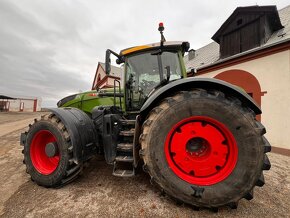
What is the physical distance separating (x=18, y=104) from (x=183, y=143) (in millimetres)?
40281

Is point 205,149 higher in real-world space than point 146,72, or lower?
lower

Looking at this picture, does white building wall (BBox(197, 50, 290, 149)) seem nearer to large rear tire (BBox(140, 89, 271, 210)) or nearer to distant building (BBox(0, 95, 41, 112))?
large rear tire (BBox(140, 89, 271, 210))

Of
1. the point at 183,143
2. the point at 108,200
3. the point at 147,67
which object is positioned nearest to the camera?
the point at 183,143

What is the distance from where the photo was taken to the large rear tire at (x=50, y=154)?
7.14ft

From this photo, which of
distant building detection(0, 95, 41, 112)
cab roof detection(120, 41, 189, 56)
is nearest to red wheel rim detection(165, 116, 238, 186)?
cab roof detection(120, 41, 189, 56)

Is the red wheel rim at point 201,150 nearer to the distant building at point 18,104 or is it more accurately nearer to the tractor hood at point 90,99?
the tractor hood at point 90,99

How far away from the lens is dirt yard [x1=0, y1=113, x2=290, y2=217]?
1.74 m

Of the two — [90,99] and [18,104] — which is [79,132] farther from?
[18,104]

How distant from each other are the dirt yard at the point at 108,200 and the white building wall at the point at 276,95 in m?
3.51

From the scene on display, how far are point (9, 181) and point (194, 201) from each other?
279 centimetres

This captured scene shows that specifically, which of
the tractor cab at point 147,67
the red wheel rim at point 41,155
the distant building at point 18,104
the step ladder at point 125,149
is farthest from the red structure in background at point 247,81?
the distant building at point 18,104

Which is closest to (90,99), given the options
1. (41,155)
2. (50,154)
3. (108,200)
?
(41,155)

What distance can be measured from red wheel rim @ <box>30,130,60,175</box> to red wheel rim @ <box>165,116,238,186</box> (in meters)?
1.78

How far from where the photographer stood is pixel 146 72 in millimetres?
2947
